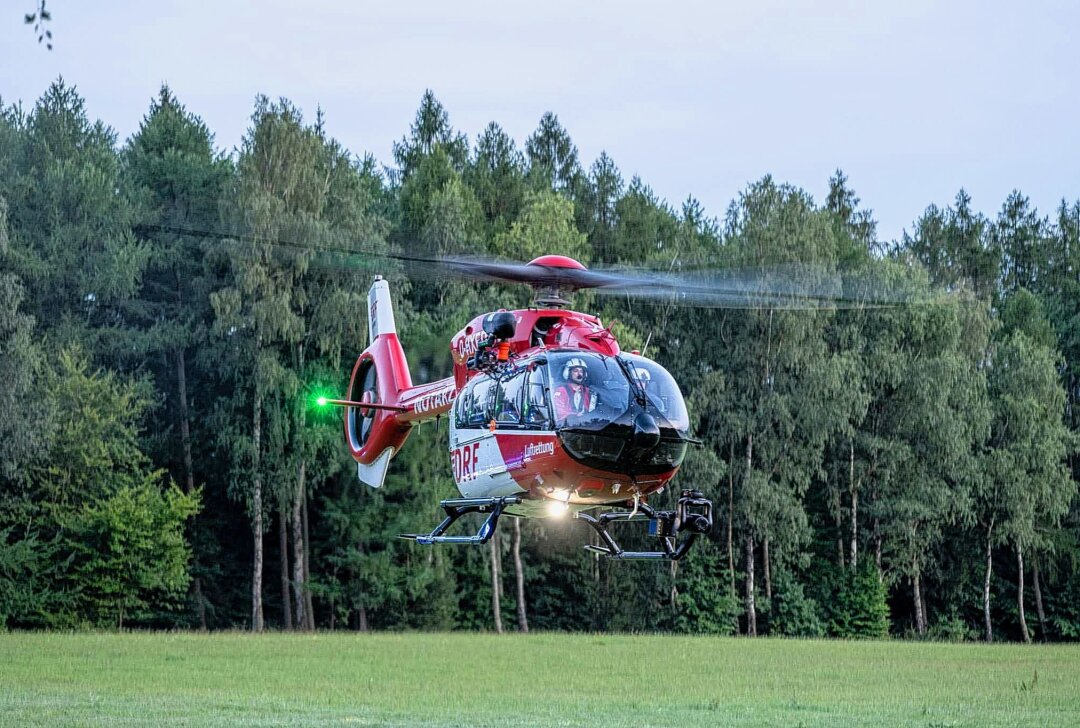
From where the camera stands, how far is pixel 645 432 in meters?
15.8

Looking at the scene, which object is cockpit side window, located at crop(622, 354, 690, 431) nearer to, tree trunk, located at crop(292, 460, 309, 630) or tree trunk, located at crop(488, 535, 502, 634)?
tree trunk, located at crop(292, 460, 309, 630)

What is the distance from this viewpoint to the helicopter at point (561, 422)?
627 inches

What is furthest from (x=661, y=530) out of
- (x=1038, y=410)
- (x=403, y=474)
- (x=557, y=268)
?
(x=1038, y=410)

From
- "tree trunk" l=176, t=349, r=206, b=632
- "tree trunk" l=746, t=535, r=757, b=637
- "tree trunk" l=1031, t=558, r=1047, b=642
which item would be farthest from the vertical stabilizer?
"tree trunk" l=1031, t=558, r=1047, b=642

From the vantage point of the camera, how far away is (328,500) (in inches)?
1729

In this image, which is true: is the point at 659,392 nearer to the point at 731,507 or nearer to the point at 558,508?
the point at 558,508

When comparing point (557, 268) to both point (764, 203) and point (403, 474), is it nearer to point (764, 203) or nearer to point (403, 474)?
point (403, 474)

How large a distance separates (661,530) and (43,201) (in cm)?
3239

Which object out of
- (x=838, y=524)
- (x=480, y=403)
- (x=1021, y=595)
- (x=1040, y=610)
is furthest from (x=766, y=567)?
(x=480, y=403)

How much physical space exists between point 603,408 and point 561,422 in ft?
1.58

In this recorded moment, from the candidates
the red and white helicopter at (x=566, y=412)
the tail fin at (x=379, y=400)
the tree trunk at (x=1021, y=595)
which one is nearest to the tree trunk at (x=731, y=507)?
the tree trunk at (x=1021, y=595)

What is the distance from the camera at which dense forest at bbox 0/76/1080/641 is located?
1626 inches

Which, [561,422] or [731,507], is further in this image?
[731,507]

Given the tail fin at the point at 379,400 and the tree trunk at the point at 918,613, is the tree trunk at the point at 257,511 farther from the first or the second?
the tree trunk at the point at 918,613
